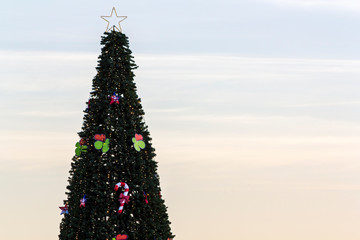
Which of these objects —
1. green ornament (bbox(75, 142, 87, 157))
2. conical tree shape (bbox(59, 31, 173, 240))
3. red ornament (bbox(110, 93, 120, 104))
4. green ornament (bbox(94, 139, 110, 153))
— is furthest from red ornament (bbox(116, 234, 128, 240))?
red ornament (bbox(110, 93, 120, 104))

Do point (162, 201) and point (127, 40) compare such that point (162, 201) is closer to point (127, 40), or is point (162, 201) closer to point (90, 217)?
point (90, 217)

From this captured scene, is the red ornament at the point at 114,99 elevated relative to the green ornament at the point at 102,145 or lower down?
elevated

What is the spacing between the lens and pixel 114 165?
14008 millimetres

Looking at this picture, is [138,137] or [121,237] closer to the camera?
[121,237]

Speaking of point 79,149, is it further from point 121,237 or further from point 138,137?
point 121,237

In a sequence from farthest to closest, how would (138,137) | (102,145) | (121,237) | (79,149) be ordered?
(79,149), (138,137), (102,145), (121,237)

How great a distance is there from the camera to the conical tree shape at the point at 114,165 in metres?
13.8

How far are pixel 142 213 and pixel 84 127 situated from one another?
8.27ft

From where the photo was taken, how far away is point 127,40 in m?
14.6

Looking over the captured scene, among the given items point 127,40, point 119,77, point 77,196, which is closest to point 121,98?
point 119,77

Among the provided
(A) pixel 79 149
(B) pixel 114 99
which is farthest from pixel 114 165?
(B) pixel 114 99

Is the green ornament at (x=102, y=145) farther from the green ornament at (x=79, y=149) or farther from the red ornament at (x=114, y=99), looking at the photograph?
the red ornament at (x=114, y=99)

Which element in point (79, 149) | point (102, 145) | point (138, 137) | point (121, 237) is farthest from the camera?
point (79, 149)

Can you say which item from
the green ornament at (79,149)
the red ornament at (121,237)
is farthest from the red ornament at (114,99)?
the red ornament at (121,237)
